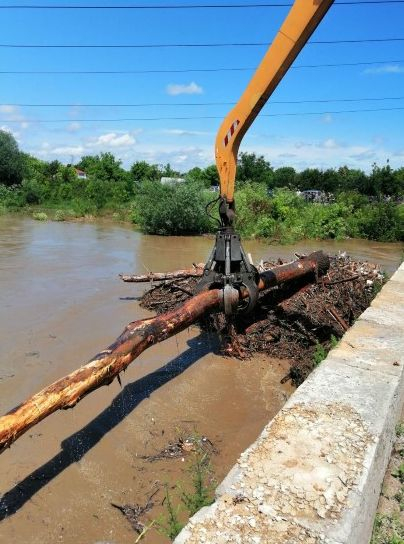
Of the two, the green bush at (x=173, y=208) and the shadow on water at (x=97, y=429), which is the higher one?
the green bush at (x=173, y=208)

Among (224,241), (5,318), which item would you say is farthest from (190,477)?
(5,318)

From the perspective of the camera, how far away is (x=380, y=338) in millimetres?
4297

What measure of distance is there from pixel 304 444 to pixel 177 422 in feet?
8.31

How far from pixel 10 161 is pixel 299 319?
40248mm

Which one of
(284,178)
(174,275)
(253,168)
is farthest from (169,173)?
(284,178)

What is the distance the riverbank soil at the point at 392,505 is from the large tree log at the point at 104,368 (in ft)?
7.04

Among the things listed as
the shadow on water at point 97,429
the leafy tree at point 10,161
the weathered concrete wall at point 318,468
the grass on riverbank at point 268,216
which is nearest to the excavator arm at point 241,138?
the shadow on water at point 97,429

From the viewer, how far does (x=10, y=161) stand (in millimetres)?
41531

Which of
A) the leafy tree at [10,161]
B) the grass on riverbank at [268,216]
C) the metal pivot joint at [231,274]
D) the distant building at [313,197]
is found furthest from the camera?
the leafy tree at [10,161]

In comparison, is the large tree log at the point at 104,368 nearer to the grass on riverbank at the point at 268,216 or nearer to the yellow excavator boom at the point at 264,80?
the yellow excavator boom at the point at 264,80

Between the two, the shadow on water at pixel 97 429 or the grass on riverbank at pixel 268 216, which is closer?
the shadow on water at pixel 97 429

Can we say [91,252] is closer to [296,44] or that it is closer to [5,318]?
[5,318]

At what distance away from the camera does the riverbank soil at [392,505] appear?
103 inches

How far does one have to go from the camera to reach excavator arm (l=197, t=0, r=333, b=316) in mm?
4930
